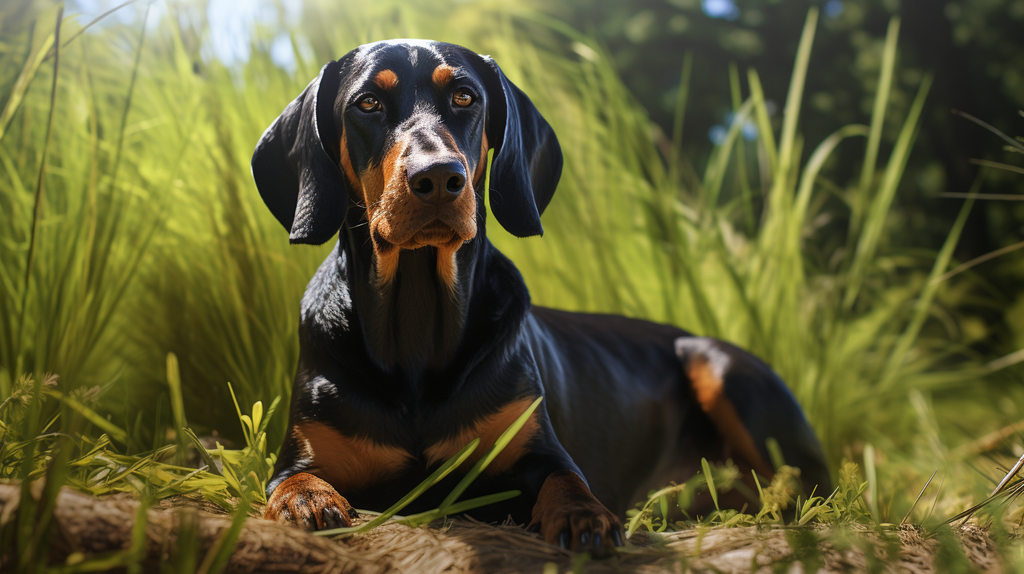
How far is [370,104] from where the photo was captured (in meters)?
1.76

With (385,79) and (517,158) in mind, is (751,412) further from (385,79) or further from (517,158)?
(385,79)

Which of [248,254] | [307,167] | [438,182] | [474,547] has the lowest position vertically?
[474,547]

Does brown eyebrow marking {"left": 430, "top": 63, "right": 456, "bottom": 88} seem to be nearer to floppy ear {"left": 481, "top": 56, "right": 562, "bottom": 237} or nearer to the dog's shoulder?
floppy ear {"left": 481, "top": 56, "right": 562, "bottom": 237}

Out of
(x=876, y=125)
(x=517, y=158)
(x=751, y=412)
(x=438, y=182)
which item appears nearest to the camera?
(x=438, y=182)

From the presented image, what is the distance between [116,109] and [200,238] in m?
0.90

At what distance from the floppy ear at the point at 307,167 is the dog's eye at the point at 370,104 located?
15 cm

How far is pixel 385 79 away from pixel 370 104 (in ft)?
0.25

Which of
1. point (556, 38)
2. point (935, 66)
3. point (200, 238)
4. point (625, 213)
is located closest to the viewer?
point (200, 238)

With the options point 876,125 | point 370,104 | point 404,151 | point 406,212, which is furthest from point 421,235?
point 876,125

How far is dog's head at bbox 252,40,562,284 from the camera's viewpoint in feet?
5.18

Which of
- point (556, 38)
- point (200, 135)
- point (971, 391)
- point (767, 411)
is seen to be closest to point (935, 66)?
point (971, 391)

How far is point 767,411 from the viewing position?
8.13 feet

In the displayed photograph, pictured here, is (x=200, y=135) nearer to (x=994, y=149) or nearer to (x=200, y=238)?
(x=200, y=238)

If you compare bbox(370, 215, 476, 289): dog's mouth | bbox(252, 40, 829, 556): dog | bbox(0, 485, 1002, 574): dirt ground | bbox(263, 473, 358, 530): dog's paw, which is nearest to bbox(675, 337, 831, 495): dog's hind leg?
bbox(252, 40, 829, 556): dog
